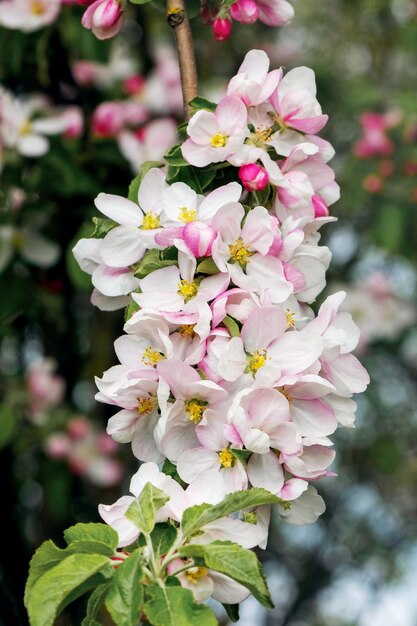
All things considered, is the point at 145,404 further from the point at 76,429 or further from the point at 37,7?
the point at 76,429

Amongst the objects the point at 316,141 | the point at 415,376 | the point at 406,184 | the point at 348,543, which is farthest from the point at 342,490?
the point at 316,141

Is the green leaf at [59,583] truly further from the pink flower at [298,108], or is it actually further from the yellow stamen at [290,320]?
the pink flower at [298,108]

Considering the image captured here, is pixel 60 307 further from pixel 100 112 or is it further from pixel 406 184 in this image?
pixel 406 184

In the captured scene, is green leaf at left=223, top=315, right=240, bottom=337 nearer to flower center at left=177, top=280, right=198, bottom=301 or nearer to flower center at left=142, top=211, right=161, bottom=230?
flower center at left=177, top=280, right=198, bottom=301

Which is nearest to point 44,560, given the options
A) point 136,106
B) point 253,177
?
point 253,177

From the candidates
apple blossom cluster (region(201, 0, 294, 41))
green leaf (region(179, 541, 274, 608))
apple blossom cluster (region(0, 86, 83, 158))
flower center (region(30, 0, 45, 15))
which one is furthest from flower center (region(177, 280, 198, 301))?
flower center (region(30, 0, 45, 15))
